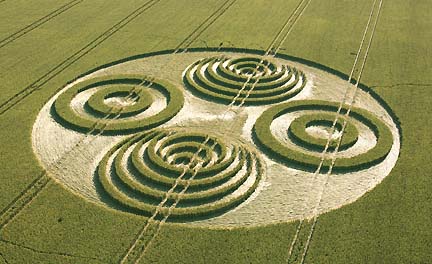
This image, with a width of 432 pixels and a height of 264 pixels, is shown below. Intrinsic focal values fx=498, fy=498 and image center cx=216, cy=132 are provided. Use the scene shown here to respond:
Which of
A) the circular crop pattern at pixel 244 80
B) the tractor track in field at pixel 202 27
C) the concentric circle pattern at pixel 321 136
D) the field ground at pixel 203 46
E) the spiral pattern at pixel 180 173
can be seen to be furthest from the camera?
the tractor track in field at pixel 202 27

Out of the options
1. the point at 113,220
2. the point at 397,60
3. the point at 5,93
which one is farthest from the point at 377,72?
the point at 5,93

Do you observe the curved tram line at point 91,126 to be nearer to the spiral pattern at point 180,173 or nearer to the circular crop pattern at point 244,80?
the spiral pattern at point 180,173

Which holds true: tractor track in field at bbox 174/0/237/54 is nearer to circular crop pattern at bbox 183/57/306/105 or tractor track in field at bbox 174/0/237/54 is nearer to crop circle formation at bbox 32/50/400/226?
circular crop pattern at bbox 183/57/306/105

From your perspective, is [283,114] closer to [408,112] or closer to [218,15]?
[408,112]

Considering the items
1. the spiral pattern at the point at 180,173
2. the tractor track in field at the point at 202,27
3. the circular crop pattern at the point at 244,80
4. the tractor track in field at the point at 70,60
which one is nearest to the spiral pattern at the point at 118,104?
the spiral pattern at the point at 180,173

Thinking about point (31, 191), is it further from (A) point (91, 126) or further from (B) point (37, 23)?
(B) point (37, 23)

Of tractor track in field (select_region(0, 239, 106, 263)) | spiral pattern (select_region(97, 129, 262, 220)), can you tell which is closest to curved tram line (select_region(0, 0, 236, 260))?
tractor track in field (select_region(0, 239, 106, 263))

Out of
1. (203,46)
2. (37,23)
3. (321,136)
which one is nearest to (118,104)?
(203,46)
